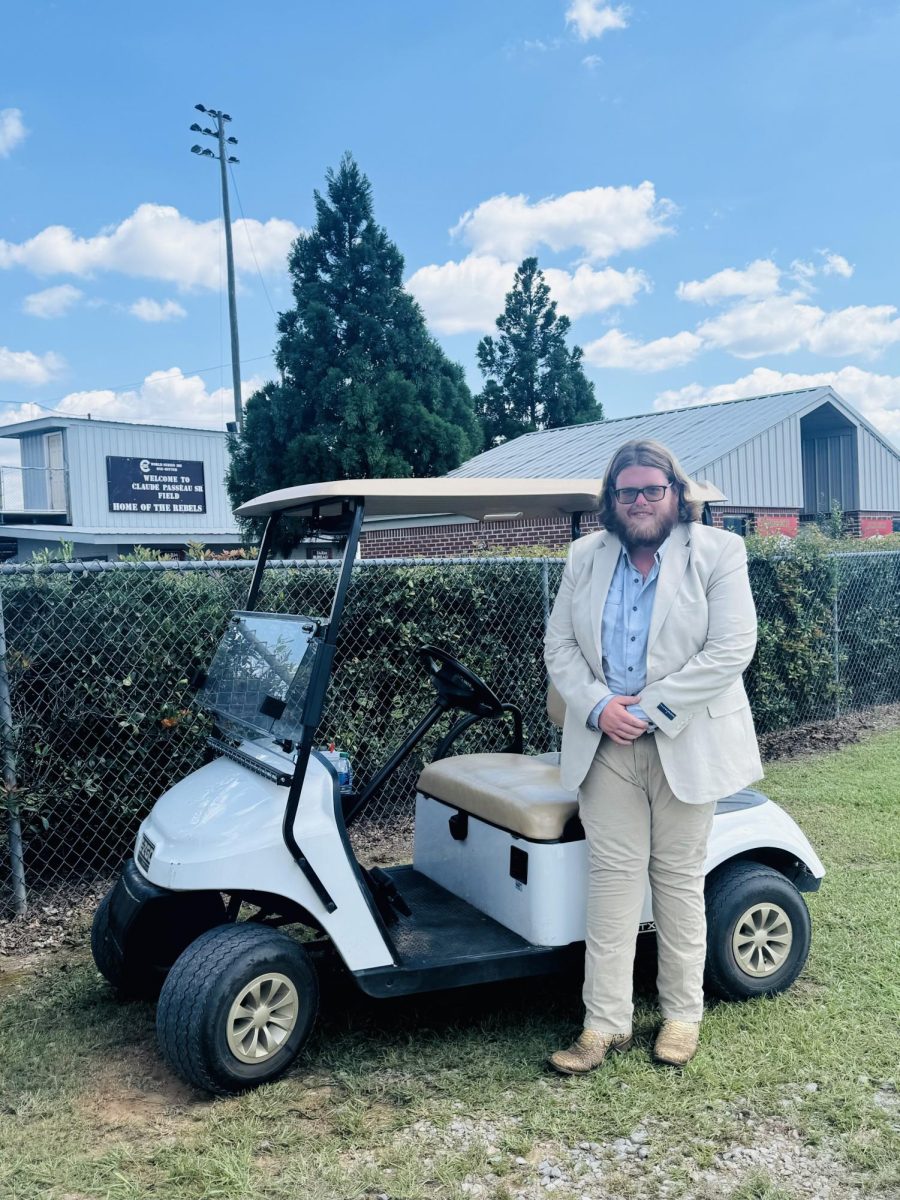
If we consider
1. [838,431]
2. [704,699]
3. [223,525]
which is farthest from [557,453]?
[704,699]

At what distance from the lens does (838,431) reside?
22000mm

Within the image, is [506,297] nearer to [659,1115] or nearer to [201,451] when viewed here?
[201,451]

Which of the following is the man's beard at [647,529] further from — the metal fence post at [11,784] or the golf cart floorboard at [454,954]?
the metal fence post at [11,784]

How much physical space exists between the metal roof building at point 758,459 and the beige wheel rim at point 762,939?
486 inches

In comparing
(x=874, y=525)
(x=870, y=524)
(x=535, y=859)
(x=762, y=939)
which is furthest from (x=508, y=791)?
(x=874, y=525)

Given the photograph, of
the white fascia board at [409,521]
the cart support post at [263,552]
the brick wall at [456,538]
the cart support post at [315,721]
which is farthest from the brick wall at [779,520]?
the cart support post at [315,721]

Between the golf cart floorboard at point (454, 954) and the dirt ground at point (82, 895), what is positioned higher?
the golf cart floorboard at point (454, 954)

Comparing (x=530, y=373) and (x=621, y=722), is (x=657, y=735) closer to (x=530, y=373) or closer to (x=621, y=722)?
(x=621, y=722)

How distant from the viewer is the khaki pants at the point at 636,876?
3.18 metres

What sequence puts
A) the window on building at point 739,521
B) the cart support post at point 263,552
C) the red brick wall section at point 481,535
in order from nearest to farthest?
the cart support post at point 263,552 → the red brick wall section at point 481,535 → the window on building at point 739,521

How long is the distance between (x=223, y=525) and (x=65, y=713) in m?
27.1

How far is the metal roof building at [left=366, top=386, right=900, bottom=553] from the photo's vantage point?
18.4 meters

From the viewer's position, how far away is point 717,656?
→ 3.16 meters

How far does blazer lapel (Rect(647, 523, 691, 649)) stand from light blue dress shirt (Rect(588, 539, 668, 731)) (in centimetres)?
3
